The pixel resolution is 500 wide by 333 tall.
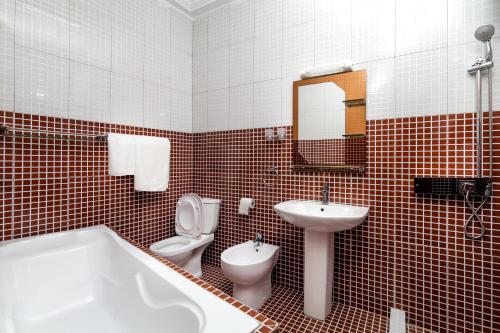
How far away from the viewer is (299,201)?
2197mm

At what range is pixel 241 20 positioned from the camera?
102 inches

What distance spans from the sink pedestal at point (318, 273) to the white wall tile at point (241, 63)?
1.62 m

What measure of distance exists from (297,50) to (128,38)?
60.7 inches

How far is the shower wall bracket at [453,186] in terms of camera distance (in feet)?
5.13

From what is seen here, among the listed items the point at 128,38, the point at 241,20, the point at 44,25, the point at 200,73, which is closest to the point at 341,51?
the point at 241,20

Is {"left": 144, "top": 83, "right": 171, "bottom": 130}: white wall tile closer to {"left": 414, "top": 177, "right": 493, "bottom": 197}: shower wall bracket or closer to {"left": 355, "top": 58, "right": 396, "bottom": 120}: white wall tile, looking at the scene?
{"left": 355, "top": 58, "right": 396, "bottom": 120}: white wall tile

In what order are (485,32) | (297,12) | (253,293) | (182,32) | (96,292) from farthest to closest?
(182,32) < (297,12) < (253,293) < (96,292) < (485,32)

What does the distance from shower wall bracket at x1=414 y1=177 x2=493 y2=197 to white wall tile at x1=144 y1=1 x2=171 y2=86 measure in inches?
97.0

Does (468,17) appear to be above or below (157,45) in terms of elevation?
below

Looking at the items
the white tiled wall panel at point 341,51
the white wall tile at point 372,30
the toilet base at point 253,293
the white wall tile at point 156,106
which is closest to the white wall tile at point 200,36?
the white tiled wall panel at point 341,51

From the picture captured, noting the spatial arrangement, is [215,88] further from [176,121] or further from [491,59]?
[491,59]

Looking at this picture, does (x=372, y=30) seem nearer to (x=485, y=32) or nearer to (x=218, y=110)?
(x=485, y=32)

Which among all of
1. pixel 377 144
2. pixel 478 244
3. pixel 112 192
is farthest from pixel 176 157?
pixel 478 244

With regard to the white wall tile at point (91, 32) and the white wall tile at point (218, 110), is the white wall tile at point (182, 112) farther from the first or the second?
the white wall tile at point (91, 32)
